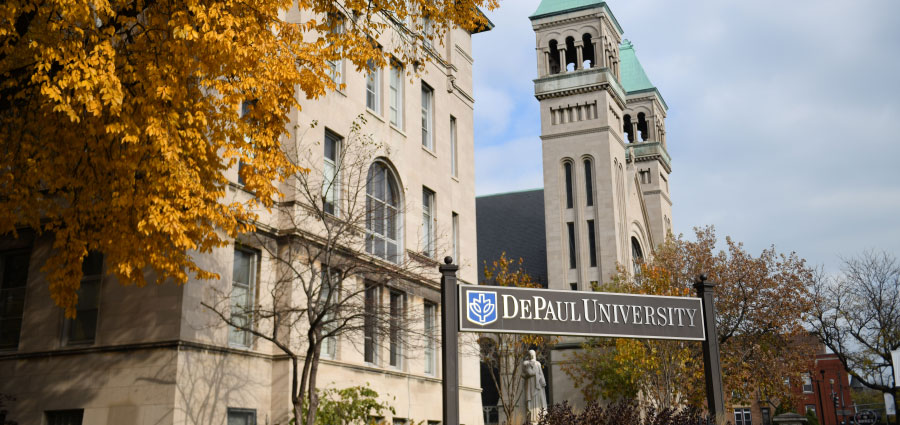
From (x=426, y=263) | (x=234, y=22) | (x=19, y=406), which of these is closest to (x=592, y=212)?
(x=426, y=263)

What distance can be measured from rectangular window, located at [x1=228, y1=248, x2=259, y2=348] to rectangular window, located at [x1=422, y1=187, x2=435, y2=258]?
772 centimetres

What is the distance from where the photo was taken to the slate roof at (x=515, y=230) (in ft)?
184

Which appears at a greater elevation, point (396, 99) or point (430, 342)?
point (396, 99)

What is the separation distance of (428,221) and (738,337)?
1744cm

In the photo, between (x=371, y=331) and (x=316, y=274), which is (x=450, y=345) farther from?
(x=371, y=331)

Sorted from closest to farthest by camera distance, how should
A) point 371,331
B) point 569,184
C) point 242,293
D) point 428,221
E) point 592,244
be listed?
point 242,293, point 371,331, point 428,221, point 592,244, point 569,184

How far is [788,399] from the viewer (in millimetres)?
36969

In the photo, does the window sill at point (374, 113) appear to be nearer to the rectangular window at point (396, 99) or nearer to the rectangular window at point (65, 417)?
the rectangular window at point (396, 99)

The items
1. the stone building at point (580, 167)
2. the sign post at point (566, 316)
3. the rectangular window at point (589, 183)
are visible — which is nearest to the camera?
the sign post at point (566, 316)

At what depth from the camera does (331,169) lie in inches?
909

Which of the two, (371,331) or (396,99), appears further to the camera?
(396,99)

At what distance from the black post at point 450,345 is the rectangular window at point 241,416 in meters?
11.6

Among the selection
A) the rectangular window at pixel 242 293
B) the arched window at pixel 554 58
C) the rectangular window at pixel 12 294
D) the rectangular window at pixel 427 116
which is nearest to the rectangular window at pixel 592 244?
A: the arched window at pixel 554 58

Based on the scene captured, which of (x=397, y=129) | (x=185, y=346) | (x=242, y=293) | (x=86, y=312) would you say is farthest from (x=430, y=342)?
(x=86, y=312)
